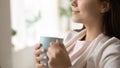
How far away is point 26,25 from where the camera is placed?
2920 millimetres

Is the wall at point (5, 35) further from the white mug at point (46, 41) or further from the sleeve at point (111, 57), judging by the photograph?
the sleeve at point (111, 57)

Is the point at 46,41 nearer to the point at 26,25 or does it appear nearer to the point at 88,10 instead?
the point at 88,10

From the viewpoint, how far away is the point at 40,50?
894mm

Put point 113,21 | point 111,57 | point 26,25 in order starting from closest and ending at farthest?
point 111,57 < point 113,21 < point 26,25

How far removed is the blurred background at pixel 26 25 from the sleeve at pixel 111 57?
4.31 feet

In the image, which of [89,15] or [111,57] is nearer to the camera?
[111,57]

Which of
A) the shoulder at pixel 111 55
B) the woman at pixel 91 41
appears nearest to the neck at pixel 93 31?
the woman at pixel 91 41

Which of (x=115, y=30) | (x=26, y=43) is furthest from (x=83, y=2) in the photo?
(x=26, y=43)

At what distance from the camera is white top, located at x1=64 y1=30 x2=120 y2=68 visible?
77 centimetres

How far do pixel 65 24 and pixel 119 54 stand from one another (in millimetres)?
2817

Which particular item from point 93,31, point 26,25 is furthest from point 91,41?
point 26,25

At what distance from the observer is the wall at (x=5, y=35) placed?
1987 mm

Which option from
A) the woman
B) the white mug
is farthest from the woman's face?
the white mug

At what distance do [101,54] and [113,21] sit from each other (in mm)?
155
